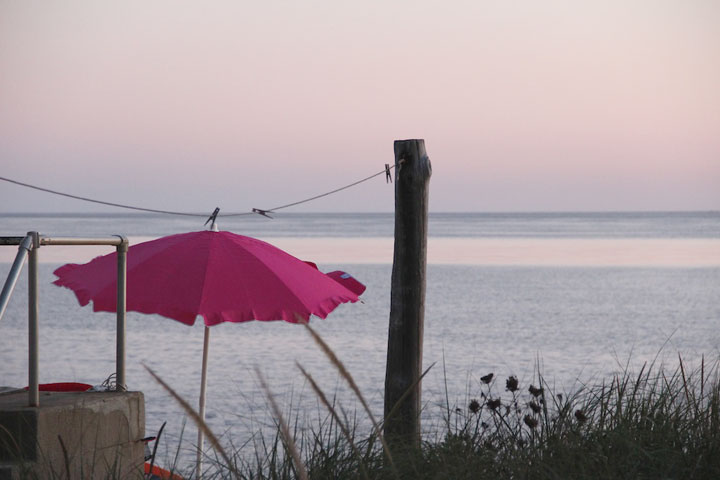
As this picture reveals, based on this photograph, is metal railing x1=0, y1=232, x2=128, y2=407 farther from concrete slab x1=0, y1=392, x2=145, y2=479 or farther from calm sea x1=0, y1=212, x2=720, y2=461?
calm sea x1=0, y1=212, x2=720, y2=461

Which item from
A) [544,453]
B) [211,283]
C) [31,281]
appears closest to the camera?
[31,281]

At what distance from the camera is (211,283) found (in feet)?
Answer: 17.8

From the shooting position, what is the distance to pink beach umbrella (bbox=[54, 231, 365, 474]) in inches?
210

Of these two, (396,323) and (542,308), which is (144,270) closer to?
(396,323)

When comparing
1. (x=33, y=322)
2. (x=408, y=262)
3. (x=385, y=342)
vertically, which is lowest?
(x=385, y=342)

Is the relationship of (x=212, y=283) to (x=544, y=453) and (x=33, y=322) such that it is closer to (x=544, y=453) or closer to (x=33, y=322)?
(x=33, y=322)

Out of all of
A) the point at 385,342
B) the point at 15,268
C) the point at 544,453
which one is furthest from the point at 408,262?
the point at 385,342

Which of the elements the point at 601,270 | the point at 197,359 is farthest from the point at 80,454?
the point at 601,270

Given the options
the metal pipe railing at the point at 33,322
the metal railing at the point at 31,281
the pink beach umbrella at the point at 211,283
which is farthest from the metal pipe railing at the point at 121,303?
the metal pipe railing at the point at 33,322

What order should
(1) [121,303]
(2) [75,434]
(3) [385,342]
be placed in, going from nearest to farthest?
(2) [75,434] < (1) [121,303] < (3) [385,342]

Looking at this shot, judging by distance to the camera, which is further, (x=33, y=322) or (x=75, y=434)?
(x=75, y=434)

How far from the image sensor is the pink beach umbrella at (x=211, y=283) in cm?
532

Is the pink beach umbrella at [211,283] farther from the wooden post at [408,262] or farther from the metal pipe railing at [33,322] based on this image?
the metal pipe railing at [33,322]

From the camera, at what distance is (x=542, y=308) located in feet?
73.9
